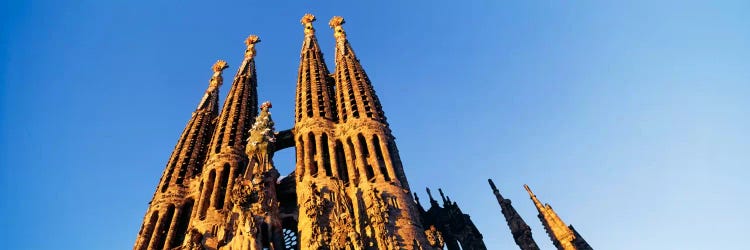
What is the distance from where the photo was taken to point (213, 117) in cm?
4775

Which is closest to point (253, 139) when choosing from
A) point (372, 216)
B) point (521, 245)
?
point (372, 216)

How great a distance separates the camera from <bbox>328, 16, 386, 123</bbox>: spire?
34.9 metres

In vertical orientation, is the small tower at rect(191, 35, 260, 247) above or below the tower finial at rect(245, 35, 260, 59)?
below

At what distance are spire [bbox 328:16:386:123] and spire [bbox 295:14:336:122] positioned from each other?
0.96m

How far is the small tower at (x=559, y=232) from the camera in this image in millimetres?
29094

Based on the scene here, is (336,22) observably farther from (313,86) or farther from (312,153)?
(312,153)

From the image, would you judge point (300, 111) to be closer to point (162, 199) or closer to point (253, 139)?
point (253, 139)

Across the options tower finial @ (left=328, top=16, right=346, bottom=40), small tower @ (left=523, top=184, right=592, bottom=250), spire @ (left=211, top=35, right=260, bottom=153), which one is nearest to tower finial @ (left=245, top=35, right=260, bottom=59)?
spire @ (left=211, top=35, right=260, bottom=153)

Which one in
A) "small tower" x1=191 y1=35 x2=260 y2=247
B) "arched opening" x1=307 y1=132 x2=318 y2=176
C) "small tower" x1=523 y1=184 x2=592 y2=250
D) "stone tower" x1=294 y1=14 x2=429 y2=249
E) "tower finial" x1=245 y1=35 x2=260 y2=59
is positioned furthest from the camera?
"tower finial" x1=245 y1=35 x2=260 y2=59

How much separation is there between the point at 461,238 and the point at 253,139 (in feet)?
47.1

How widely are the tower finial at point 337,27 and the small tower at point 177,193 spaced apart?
1381 cm

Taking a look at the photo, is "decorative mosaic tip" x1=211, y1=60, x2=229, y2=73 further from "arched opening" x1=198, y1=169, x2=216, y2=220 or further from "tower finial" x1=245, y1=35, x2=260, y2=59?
"arched opening" x1=198, y1=169, x2=216, y2=220

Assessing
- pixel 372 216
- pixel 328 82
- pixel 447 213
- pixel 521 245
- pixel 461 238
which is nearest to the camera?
pixel 372 216

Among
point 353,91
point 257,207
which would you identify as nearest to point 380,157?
point 257,207
